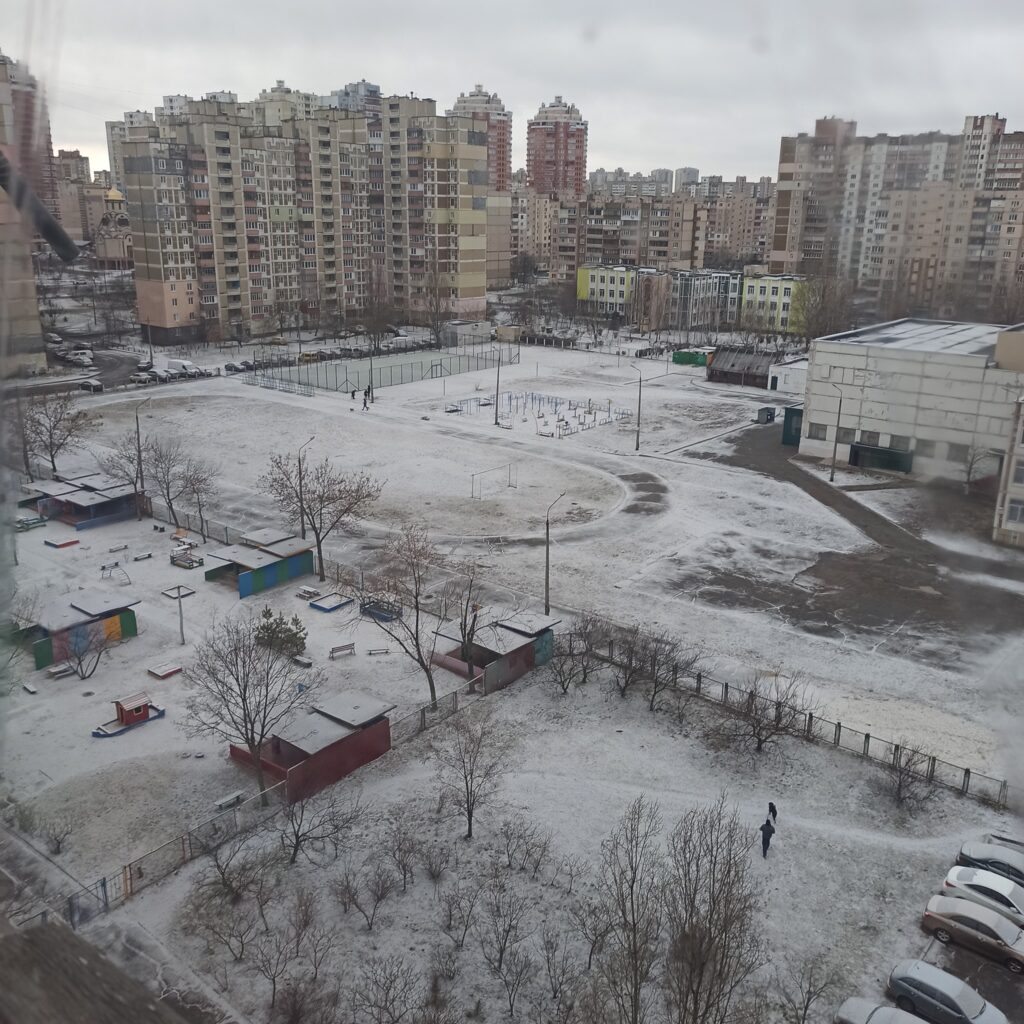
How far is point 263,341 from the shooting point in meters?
42.1

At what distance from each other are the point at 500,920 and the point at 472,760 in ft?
5.46

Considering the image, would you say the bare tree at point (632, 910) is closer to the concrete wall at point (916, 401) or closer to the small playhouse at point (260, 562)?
the concrete wall at point (916, 401)

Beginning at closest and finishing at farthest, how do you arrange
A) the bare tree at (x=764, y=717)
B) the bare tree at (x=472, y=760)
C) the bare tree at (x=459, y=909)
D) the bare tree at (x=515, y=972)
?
the bare tree at (x=515, y=972), the bare tree at (x=459, y=909), the bare tree at (x=472, y=760), the bare tree at (x=764, y=717)

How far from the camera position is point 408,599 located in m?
14.0

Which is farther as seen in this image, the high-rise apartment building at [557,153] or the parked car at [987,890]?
the high-rise apartment building at [557,153]

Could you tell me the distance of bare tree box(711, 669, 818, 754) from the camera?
33.3 feet

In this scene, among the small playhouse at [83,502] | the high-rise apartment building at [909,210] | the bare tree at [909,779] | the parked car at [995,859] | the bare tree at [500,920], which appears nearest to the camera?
the high-rise apartment building at [909,210]

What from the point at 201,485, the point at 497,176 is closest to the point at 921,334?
the point at 201,485

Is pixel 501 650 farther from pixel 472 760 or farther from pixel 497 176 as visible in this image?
pixel 497 176

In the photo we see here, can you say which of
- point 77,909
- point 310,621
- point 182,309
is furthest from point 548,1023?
point 182,309

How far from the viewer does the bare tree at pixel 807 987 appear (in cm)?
659

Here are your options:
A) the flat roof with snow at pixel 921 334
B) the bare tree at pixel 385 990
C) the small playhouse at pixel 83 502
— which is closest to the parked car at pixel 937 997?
the bare tree at pixel 385 990

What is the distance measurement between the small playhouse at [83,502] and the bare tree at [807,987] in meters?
15.2

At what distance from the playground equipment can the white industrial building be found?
888 cm
